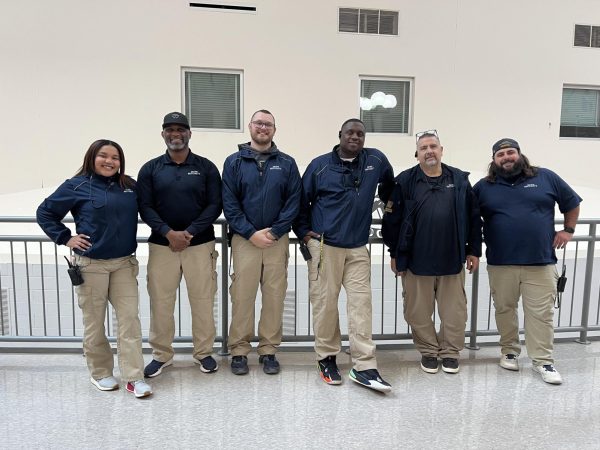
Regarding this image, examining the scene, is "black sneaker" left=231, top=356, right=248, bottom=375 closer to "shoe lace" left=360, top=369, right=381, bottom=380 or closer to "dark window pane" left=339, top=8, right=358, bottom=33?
"shoe lace" left=360, top=369, right=381, bottom=380

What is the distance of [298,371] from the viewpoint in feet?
11.2

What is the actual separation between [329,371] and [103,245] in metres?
1.84

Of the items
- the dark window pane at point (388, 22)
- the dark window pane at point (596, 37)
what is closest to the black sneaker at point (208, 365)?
the dark window pane at point (388, 22)

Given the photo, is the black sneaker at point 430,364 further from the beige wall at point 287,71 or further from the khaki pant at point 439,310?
the beige wall at point 287,71

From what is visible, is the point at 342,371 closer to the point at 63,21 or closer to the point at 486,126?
the point at 486,126

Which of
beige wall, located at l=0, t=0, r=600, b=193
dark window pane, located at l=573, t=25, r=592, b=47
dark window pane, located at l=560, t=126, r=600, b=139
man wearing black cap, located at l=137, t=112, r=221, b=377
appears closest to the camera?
man wearing black cap, located at l=137, t=112, r=221, b=377

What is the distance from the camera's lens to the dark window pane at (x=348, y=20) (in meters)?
6.04

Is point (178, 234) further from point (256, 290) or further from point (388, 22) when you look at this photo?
point (388, 22)

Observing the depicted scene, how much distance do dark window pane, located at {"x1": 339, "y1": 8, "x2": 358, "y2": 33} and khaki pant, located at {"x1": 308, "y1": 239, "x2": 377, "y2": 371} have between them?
4.08m

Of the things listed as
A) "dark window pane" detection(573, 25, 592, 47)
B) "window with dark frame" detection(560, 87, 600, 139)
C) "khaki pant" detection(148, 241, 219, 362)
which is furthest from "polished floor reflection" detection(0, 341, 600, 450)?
"dark window pane" detection(573, 25, 592, 47)

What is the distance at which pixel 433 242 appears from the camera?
3189 mm

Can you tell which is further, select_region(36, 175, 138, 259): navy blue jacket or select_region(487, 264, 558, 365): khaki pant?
select_region(487, 264, 558, 365): khaki pant

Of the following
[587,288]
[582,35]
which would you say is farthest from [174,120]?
[582,35]

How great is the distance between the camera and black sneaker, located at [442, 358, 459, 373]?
11.1ft
